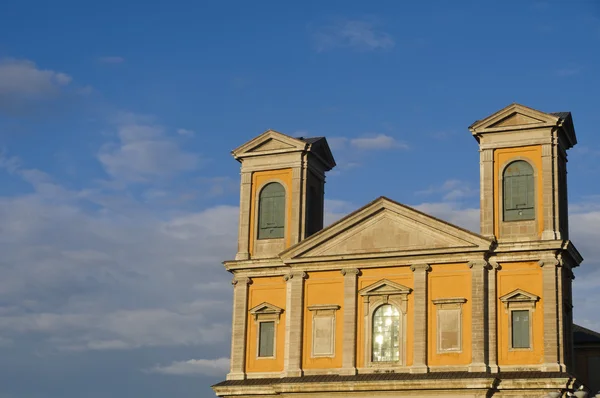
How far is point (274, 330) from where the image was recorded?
45094 mm

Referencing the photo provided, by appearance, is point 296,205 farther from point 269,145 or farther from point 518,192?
point 518,192

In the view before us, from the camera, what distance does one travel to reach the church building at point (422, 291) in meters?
40.8

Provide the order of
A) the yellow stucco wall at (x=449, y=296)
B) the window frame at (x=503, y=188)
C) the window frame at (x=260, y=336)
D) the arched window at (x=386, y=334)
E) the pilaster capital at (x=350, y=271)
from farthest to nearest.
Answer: the window frame at (x=260, y=336)
the pilaster capital at (x=350, y=271)
the arched window at (x=386, y=334)
the window frame at (x=503, y=188)
the yellow stucco wall at (x=449, y=296)

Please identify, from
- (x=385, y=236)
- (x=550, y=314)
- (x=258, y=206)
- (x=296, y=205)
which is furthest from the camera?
(x=258, y=206)

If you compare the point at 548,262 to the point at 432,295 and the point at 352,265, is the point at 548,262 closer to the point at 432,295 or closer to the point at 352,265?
the point at 432,295

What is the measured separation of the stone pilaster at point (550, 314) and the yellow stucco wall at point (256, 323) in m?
10.9

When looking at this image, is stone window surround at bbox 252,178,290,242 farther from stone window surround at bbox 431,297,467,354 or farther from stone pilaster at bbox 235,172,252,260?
stone window surround at bbox 431,297,467,354

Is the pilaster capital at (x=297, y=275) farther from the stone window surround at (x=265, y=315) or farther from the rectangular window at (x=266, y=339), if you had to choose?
the rectangular window at (x=266, y=339)

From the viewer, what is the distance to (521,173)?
1689 inches

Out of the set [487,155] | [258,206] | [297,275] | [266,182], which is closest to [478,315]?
[487,155]

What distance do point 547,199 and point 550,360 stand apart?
6.36 metres

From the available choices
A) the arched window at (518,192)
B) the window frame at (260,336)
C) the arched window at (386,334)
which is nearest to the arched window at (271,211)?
the window frame at (260,336)

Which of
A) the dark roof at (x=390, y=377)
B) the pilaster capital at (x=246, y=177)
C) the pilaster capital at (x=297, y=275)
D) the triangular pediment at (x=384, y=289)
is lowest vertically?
the dark roof at (x=390, y=377)

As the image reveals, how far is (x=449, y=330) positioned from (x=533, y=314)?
3284 mm
